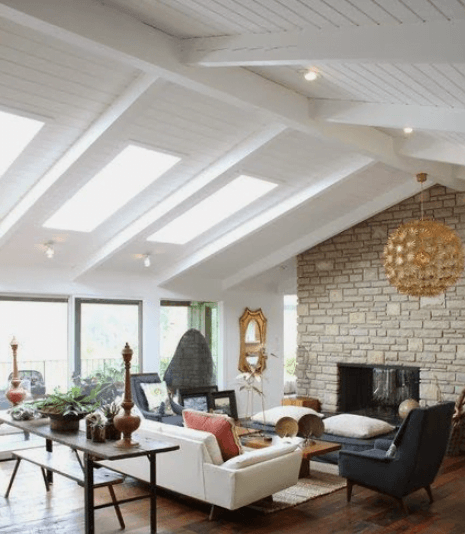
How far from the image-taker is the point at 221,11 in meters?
3.64

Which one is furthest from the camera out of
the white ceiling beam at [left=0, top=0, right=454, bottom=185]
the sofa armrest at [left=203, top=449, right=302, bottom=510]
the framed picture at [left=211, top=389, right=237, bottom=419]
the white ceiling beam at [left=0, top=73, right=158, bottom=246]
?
the framed picture at [left=211, top=389, right=237, bottom=419]

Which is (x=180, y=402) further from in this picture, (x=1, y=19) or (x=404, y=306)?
(x=1, y=19)

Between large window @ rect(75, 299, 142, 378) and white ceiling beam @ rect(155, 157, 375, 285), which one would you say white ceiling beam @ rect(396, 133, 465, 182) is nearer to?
white ceiling beam @ rect(155, 157, 375, 285)

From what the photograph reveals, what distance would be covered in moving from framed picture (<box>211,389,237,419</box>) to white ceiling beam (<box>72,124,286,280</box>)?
10.1ft

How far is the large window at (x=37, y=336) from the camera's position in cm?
809

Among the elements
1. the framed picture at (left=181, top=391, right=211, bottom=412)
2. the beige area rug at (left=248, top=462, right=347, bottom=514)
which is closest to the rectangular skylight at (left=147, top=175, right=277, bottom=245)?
the framed picture at (left=181, top=391, right=211, bottom=412)

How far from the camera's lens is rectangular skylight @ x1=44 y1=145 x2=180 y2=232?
6.28 meters

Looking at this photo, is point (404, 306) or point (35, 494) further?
point (404, 306)

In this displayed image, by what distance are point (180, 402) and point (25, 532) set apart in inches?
179

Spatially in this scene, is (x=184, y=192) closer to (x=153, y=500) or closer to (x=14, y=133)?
(x=14, y=133)

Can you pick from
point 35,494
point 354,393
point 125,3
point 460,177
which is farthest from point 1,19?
point 354,393

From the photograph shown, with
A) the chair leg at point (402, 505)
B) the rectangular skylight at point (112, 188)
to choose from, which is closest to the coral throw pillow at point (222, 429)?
the chair leg at point (402, 505)

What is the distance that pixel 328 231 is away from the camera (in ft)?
30.0

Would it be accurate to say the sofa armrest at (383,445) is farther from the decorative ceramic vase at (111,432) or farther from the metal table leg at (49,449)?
the metal table leg at (49,449)
